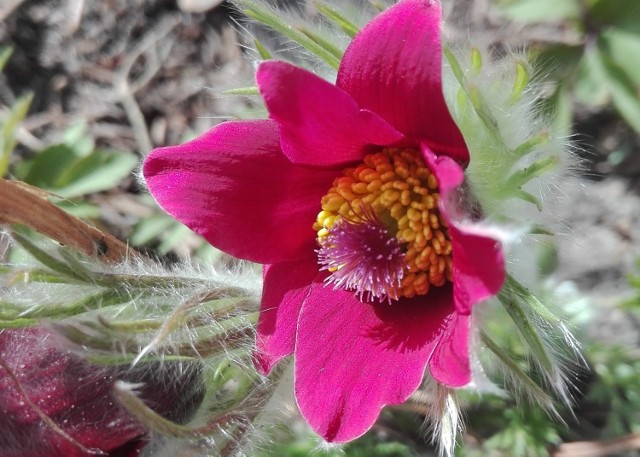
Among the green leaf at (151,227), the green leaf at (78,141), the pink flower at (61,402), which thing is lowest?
the green leaf at (151,227)

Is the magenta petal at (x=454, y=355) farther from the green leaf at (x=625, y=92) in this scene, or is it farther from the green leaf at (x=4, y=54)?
the green leaf at (x=4, y=54)

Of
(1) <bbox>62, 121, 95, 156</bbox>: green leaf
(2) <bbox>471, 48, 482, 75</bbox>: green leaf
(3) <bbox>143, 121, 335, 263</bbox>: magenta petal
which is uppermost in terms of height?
(2) <bbox>471, 48, 482, 75</bbox>: green leaf

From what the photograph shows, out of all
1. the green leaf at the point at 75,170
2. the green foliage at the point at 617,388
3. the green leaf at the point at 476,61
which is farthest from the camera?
the green leaf at the point at 75,170

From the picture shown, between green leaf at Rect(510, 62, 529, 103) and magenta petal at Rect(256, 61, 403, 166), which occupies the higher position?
green leaf at Rect(510, 62, 529, 103)

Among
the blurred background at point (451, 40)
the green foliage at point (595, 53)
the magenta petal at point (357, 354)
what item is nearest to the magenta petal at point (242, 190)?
the magenta petal at point (357, 354)

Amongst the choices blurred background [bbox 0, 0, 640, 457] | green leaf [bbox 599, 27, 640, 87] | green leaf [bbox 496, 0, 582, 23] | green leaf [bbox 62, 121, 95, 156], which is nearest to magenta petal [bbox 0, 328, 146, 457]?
blurred background [bbox 0, 0, 640, 457]

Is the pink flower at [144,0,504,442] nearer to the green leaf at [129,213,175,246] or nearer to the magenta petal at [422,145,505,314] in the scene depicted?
the magenta petal at [422,145,505,314]

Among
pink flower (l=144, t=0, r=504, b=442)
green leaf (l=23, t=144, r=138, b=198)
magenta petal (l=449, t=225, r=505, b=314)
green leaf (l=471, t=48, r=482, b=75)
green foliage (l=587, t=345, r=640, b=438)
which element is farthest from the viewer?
green leaf (l=23, t=144, r=138, b=198)
